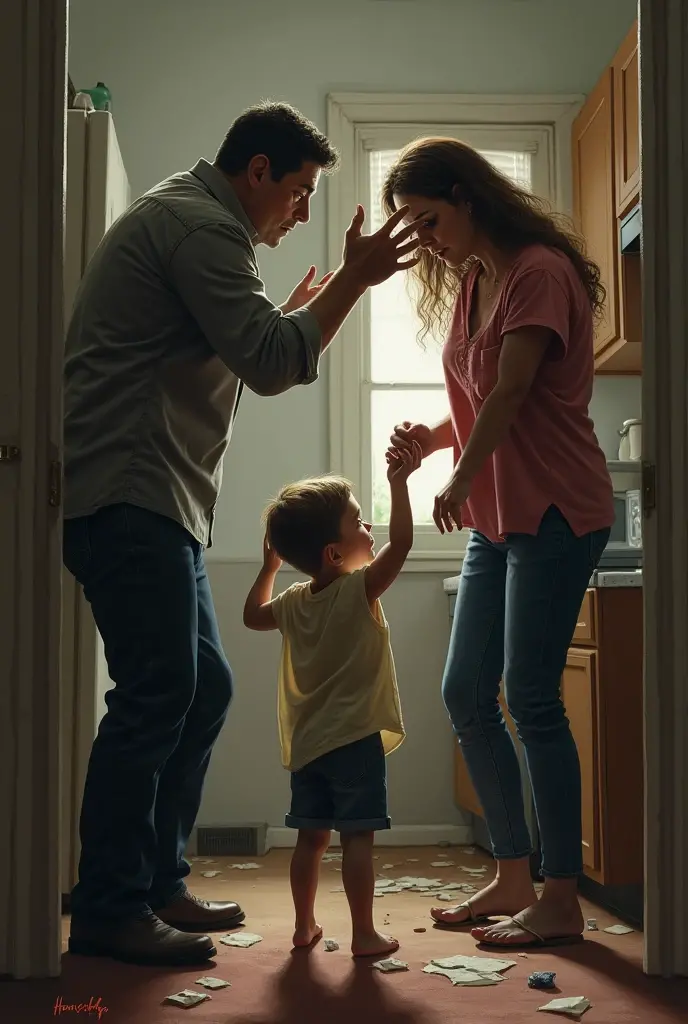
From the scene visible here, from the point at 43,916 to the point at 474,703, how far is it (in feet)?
3.11

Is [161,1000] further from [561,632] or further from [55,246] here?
[55,246]

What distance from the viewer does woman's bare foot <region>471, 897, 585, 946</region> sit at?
2209mm

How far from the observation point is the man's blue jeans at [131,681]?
80.8 inches

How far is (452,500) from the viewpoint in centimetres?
219

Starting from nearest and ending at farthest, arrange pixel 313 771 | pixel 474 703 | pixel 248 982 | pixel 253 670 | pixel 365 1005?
pixel 365 1005 < pixel 248 982 < pixel 313 771 < pixel 474 703 < pixel 253 670

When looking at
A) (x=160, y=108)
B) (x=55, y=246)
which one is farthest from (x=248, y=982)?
(x=160, y=108)

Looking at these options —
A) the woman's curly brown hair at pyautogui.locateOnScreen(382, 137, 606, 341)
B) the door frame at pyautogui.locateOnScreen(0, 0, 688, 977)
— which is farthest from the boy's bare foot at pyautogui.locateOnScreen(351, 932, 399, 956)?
the woman's curly brown hair at pyautogui.locateOnScreen(382, 137, 606, 341)

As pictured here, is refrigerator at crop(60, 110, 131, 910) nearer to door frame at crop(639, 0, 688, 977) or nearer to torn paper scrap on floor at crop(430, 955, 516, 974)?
torn paper scrap on floor at crop(430, 955, 516, 974)

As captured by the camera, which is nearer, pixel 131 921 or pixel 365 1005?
pixel 365 1005

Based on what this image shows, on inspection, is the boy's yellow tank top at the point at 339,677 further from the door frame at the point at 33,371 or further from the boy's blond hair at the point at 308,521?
the door frame at the point at 33,371

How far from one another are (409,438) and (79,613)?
908 millimetres

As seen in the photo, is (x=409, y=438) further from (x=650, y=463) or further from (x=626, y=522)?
(x=626, y=522)

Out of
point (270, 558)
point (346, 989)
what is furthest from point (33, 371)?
point (346, 989)

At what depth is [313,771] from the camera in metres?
2.25
